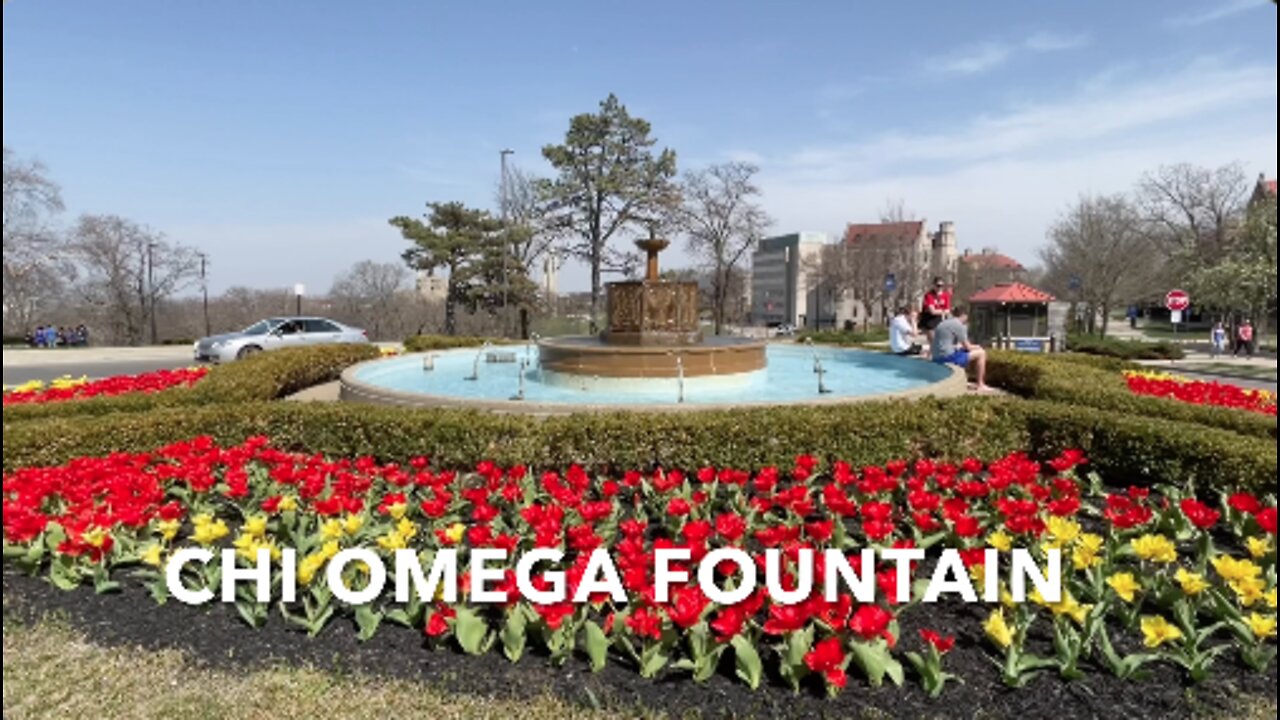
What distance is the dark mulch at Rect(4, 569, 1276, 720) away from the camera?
343 cm

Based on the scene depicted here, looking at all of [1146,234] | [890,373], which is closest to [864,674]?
[890,373]

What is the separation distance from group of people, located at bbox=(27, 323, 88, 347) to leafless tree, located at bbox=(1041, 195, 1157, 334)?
57265mm

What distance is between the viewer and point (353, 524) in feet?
14.7

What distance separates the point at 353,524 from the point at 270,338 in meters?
18.9

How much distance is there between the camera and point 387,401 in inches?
372

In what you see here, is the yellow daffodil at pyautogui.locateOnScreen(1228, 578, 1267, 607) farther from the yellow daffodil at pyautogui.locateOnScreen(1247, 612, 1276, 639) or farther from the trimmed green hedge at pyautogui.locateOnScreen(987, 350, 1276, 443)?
the trimmed green hedge at pyautogui.locateOnScreen(987, 350, 1276, 443)

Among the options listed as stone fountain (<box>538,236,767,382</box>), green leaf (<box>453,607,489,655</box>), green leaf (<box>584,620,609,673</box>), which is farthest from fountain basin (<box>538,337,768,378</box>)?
green leaf (<box>584,620,609,673</box>)

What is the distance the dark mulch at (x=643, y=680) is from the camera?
343 centimetres

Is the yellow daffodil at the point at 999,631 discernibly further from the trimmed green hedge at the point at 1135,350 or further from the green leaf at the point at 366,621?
the trimmed green hedge at the point at 1135,350

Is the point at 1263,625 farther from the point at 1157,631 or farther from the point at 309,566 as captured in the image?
the point at 309,566

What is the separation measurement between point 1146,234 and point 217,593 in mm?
54115

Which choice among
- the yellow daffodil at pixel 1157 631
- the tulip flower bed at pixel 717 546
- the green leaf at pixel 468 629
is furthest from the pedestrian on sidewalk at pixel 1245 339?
the green leaf at pixel 468 629

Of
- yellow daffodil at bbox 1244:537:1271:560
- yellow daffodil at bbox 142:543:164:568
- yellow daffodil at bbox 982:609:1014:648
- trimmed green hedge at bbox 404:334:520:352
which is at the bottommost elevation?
yellow daffodil at bbox 982:609:1014:648

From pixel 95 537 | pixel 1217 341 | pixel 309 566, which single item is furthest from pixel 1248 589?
pixel 1217 341
